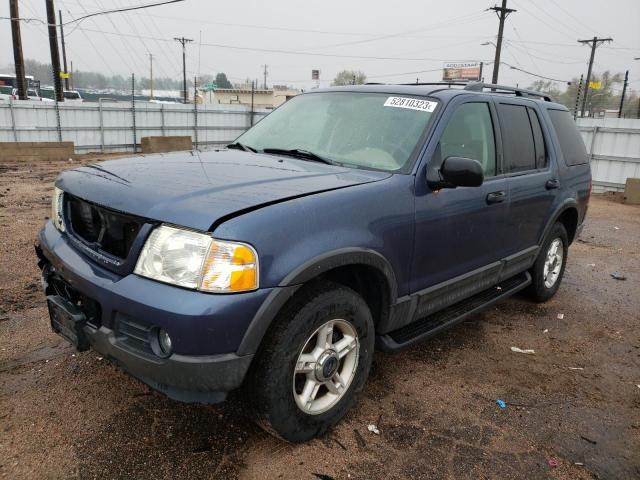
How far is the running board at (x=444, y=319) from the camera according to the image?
300 cm

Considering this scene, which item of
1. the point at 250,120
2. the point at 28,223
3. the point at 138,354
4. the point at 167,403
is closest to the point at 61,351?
the point at 167,403

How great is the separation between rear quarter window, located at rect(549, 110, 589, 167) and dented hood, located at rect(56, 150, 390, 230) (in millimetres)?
2639

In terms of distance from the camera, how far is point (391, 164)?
3035 millimetres

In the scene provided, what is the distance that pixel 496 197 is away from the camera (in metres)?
3.58

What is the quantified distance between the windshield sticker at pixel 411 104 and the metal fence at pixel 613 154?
13994 mm

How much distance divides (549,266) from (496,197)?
1.83 m

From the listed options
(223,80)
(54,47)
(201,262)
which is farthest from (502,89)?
(223,80)

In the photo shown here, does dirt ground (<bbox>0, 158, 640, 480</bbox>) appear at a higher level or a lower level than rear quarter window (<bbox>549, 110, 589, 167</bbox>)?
lower

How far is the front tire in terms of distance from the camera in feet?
7.60

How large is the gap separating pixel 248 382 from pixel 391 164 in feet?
5.00

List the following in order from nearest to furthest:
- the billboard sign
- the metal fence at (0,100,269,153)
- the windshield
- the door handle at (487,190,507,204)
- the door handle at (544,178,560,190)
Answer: the windshield < the door handle at (487,190,507,204) < the door handle at (544,178,560,190) < the metal fence at (0,100,269,153) < the billboard sign

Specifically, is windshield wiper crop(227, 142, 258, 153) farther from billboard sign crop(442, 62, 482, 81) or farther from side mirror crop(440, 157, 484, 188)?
billboard sign crop(442, 62, 482, 81)

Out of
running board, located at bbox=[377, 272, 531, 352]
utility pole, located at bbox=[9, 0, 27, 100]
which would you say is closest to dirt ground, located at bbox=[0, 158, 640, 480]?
running board, located at bbox=[377, 272, 531, 352]

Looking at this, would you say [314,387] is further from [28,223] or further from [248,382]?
[28,223]
